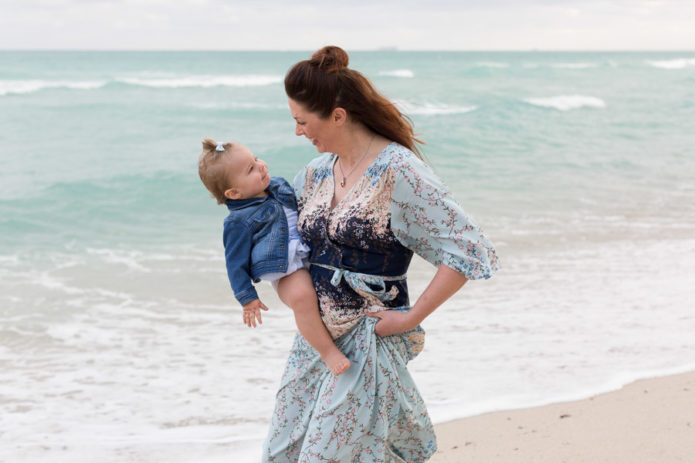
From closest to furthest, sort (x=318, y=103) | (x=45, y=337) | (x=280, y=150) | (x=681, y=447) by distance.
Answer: (x=318, y=103), (x=681, y=447), (x=45, y=337), (x=280, y=150)

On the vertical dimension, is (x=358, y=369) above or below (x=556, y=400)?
above

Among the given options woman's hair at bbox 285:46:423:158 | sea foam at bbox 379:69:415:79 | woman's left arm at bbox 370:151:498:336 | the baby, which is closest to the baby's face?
the baby

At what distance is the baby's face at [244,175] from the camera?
2.19 m

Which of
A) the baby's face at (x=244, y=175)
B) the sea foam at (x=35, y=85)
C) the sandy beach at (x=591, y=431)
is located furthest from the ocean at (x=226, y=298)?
the sea foam at (x=35, y=85)

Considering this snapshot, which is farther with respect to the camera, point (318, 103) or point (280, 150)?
point (280, 150)

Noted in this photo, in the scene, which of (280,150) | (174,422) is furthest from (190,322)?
(280,150)

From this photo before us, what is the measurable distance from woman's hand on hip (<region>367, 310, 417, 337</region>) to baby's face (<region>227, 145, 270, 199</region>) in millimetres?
519

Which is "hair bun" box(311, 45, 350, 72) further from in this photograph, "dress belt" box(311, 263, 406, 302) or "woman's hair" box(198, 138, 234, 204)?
"dress belt" box(311, 263, 406, 302)

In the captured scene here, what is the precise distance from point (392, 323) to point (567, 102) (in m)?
30.3

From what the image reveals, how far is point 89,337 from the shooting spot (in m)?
5.78

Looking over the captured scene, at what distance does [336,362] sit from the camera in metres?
2.17

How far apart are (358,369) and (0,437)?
9.52 feet

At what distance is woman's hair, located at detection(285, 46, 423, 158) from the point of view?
209 cm

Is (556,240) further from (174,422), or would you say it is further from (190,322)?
(174,422)
